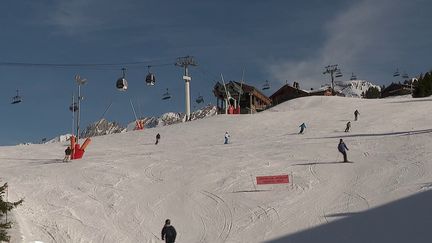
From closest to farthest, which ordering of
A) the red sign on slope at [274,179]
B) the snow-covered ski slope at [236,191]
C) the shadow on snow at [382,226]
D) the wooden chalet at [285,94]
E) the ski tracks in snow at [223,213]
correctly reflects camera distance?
the shadow on snow at [382,226] < the snow-covered ski slope at [236,191] < the ski tracks in snow at [223,213] < the red sign on slope at [274,179] < the wooden chalet at [285,94]

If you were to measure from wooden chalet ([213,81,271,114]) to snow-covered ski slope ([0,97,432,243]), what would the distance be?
3612 cm

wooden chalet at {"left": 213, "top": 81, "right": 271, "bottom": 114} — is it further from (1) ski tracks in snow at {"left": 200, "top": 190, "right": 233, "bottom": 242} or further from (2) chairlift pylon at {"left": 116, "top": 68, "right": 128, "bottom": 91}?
(1) ski tracks in snow at {"left": 200, "top": 190, "right": 233, "bottom": 242}

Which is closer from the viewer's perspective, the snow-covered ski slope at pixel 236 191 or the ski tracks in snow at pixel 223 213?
the snow-covered ski slope at pixel 236 191

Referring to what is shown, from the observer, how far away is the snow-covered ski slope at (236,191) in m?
19.5

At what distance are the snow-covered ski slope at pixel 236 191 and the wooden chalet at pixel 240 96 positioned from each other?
36.1 m

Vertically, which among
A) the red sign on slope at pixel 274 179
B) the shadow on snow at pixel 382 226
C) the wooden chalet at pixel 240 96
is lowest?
the shadow on snow at pixel 382 226

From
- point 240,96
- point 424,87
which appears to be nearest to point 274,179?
point 240,96

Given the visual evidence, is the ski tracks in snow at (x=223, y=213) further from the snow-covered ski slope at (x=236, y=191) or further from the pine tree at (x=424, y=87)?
the pine tree at (x=424, y=87)

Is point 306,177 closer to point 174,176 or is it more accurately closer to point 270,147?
point 174,176

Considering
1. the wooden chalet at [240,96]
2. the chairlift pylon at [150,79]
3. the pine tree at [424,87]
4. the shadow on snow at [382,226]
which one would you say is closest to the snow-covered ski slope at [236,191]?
Result: the shadow on snow at [382,226]

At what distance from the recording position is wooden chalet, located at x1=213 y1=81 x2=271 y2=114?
78.1m

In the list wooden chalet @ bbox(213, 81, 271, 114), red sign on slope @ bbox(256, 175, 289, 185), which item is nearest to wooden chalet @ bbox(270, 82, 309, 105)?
wooden chalet @ bbox(213, 81, 271, 114)

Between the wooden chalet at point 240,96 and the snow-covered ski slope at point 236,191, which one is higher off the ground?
the wooden chalet at point 240,96

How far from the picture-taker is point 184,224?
21312mm
